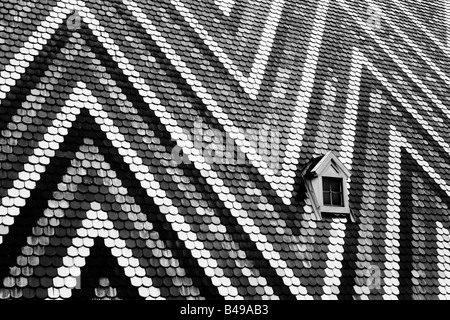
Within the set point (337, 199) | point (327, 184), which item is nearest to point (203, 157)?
point (327, 184)

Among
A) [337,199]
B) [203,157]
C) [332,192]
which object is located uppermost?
[203,157]

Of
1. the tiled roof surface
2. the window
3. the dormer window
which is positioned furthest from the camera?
the window

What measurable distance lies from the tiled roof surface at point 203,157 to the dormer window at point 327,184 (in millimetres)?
163

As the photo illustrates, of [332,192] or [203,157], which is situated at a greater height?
[203,157]

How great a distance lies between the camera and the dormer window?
945 cm

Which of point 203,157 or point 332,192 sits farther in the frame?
point 332,192

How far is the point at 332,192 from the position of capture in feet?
31.7

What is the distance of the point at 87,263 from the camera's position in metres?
7.29

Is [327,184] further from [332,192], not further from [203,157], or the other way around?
[203,157]

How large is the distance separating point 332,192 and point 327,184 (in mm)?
155

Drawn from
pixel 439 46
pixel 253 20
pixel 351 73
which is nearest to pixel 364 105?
pixel 351 73

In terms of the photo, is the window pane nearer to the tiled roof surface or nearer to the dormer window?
the dormer window

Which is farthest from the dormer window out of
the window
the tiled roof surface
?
the tiled roof surface

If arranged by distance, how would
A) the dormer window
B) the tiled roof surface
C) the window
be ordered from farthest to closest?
the window
the dormer window
the tiled roof surface
